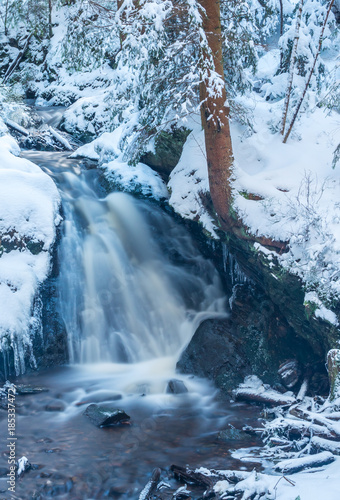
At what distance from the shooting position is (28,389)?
7281 millimetres

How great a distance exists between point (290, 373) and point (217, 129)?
4.54 m

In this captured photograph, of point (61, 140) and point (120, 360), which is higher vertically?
point (61, 140)

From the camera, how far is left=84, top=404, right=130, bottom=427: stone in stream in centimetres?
622

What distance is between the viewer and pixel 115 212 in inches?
436

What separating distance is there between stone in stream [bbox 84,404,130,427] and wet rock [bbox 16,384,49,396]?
4.04ft

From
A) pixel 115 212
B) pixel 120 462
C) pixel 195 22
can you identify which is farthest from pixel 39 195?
pixel 120 462

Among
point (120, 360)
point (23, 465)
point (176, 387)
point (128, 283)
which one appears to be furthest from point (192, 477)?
point (128, 283)

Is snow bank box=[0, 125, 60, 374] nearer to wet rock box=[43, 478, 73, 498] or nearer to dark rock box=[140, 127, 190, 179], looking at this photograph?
dark rock box=[140, 127, 190, 179]

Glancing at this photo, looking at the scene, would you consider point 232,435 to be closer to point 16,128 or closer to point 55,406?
point 55,406

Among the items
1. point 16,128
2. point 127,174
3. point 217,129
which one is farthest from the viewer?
point 16,128

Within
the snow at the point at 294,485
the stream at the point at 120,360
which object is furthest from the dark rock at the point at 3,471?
the snow at the point at 294,485

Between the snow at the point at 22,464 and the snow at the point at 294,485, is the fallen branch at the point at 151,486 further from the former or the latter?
the snow at the point at 22,464

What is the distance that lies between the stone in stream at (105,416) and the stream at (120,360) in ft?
0.35

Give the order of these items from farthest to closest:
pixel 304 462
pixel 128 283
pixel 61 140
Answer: pixel 61 140
pixel 128 283
pixel 304 462
